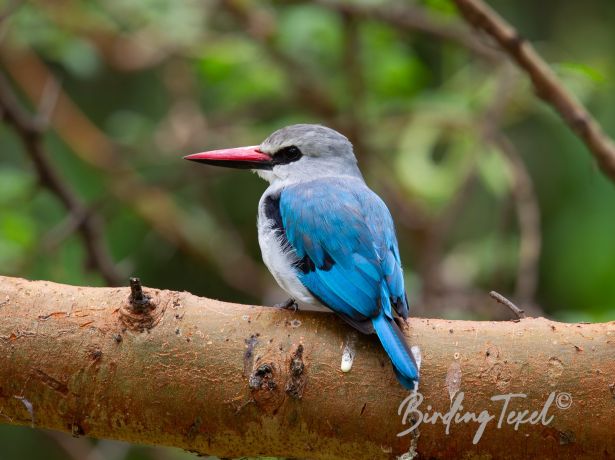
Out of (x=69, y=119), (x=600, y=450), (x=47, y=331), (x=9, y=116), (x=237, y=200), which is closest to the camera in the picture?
(x=600, y=450)

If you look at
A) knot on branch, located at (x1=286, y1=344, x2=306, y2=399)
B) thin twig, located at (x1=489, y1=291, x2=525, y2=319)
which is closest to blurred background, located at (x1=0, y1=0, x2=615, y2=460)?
thin twig, located at (x1=489, y1=291, x2=525, y2=319)

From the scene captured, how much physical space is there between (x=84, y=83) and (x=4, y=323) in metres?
4.51

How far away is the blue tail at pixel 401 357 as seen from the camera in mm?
1967

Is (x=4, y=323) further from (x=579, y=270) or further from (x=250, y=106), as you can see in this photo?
(x=579, y=270)

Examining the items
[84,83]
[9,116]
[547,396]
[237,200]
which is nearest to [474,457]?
[547,396]

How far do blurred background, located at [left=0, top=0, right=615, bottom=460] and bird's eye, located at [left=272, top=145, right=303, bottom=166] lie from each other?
0.86 meters

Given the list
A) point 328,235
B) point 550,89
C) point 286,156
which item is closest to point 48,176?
point 286,156

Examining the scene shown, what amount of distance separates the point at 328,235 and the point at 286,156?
2.08ft

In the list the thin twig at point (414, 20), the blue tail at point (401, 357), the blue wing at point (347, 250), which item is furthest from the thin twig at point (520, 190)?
the blue tail at point (401, 357)

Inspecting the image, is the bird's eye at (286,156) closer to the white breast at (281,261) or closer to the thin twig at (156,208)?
the white breast at (281,261)

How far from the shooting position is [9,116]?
3439mm

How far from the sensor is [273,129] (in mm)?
4410

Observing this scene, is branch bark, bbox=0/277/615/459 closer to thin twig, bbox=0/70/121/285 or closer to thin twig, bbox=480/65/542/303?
thin twig, bbox=0/70/121/285

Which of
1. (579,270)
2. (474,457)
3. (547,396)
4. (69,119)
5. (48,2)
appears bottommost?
(474,457)
